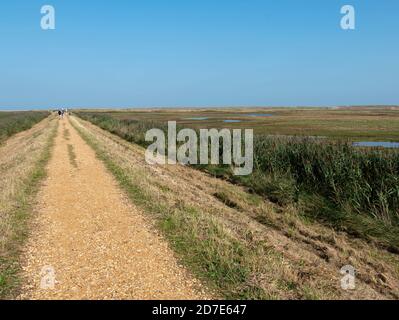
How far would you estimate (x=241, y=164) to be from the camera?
57.1 ft

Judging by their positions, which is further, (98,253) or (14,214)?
(14,214)

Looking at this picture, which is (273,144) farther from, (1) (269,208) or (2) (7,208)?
(2) (7,208)

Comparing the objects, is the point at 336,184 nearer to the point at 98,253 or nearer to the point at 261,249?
the point at 261,249

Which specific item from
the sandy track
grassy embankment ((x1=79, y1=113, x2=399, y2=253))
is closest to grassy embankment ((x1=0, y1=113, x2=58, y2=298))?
the sandy track

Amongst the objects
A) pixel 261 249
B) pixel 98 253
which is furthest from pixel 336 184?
pixel 98 253

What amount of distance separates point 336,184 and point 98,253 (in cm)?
791

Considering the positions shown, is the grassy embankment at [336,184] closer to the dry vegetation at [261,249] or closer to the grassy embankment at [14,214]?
the dry vegetation at [261,249]

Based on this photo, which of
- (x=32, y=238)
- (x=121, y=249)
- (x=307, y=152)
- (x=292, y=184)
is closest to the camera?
(x=121, y=249)

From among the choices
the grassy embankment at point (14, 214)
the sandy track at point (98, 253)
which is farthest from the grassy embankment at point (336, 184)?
the grassy embankment at point (14, 214)

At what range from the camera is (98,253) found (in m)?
6.53

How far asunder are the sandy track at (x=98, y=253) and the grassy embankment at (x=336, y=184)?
5.06m

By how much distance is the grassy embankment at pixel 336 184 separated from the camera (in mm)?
9203
